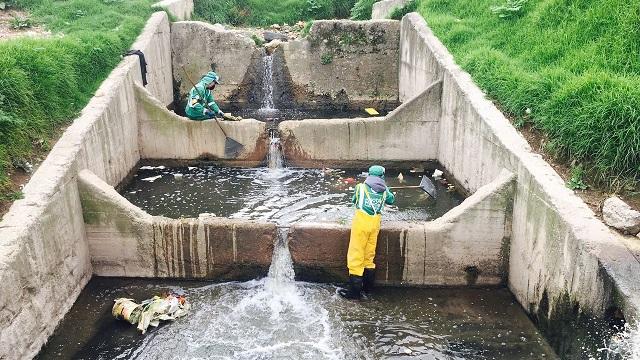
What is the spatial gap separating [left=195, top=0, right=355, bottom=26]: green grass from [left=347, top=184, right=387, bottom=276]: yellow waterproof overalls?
13990mm

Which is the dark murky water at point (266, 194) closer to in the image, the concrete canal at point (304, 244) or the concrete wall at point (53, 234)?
the concrete canal at point (304, 244)

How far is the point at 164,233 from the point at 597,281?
551 centimetres

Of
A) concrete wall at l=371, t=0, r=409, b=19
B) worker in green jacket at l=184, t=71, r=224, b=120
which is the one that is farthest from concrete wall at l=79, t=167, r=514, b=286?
concrete wall at l=371, t=0, r=409, b=19

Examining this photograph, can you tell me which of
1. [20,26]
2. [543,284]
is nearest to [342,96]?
[20,26]

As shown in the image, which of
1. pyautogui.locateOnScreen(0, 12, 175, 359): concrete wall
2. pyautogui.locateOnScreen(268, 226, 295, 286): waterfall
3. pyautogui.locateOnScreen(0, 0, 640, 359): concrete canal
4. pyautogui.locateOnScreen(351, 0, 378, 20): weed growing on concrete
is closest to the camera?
pyautogui.locateOnScreen(0, 12, 175, 359): concrete wall

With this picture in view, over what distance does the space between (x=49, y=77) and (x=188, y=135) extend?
3.09 metres

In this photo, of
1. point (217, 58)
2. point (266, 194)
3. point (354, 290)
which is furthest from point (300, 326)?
point (217, 58)

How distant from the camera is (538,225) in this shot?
23.7 ft

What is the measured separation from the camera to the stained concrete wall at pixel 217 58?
1606 centimetres

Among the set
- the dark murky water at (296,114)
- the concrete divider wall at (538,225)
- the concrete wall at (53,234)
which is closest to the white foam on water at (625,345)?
the concrete divider wall at (538,225)

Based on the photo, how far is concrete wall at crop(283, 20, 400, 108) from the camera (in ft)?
53.0

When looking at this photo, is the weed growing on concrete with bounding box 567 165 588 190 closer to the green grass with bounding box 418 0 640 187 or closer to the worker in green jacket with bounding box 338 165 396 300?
the green grass with bounding box 418 0 640 187

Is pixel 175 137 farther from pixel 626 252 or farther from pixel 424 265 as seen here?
pixel 626 252

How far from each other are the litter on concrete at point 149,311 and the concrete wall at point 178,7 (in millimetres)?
11067
